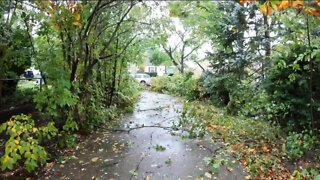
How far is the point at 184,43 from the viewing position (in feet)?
81.7

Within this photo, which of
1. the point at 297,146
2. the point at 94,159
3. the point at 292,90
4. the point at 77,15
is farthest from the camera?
the point at 292,90

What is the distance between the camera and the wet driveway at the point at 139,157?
13.6 feet

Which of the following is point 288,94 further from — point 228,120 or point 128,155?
point 128,155

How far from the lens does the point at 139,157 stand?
4.81 meters

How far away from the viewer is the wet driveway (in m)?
4.15

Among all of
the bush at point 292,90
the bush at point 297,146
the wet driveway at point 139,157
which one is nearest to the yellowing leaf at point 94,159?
the wet driveway at point 139,157

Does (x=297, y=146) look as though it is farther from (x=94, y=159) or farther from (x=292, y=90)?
(x=94, y=159)

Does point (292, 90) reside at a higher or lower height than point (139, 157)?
higher

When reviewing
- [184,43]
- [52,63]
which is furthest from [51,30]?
[184,43]

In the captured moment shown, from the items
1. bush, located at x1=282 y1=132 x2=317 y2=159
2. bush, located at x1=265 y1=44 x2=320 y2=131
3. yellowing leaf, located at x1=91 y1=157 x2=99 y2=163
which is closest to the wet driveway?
yellowing leaf, located at x1=91 y1=157 x2=99 y2=163

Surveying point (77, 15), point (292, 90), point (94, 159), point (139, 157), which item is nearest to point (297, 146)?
point (292, 90)

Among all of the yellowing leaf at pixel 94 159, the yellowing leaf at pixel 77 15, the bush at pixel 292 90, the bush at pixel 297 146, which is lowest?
the yellowing leaf at pixel 94 159

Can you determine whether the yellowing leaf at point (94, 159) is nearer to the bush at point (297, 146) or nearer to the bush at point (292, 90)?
the bush at point (297, 146)

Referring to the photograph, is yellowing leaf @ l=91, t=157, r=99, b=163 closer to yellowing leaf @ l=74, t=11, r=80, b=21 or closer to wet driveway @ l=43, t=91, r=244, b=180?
wet driveway @ l=43, t=91, r=244, b=180
